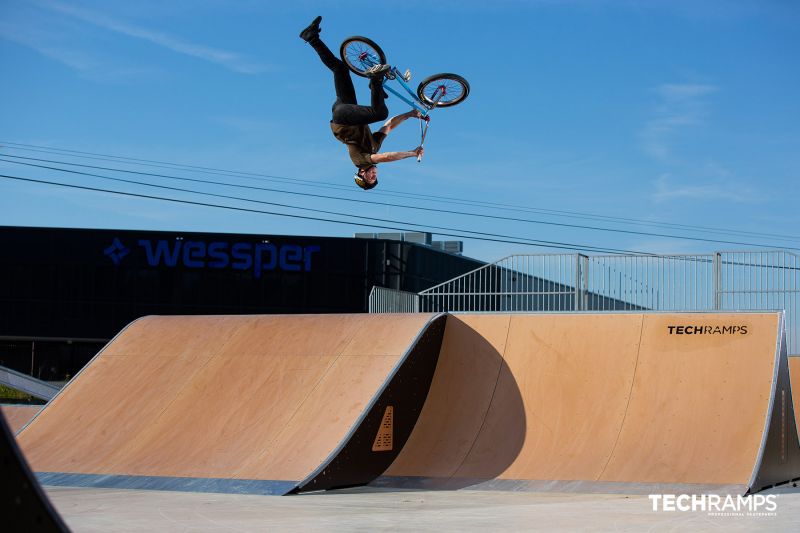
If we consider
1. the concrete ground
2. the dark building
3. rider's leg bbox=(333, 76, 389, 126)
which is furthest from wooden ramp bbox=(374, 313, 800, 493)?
the dark building

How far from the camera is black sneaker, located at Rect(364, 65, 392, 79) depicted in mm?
9086

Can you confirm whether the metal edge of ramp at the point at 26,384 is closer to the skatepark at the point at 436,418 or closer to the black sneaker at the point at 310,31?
the skatepark at the point at 436,418

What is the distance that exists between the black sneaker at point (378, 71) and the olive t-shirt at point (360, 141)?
1.97ft

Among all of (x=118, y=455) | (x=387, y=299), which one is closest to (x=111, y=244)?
(x=387, y=299)

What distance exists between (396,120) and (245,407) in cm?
616

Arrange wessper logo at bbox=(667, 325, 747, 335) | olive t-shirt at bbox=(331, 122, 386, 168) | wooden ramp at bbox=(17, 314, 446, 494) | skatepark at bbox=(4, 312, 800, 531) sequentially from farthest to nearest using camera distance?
wessper logo at bbox=(667, 325, 747, 335) → wooden ramp at bbox=(17, 314, 446, 494) → skatepark at bbox=(4, 312, 800, 531) → olive t-shirt at bbox=(331, 122, 386, 168)

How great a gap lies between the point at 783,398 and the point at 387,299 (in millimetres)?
8599

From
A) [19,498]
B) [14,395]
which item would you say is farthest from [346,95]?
[14,395]

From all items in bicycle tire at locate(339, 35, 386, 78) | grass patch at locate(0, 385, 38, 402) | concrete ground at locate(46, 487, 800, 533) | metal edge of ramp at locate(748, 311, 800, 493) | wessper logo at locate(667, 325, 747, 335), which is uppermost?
bicycle tire at locate(339, 35, 386, 78)

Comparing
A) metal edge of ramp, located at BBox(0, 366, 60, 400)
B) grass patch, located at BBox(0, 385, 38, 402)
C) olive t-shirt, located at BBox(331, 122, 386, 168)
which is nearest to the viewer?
olive t-shirt, located at BBox(331, 122, 386, 168)

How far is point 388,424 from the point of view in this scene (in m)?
13.9

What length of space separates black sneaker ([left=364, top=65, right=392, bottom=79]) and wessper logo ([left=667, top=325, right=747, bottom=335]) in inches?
282

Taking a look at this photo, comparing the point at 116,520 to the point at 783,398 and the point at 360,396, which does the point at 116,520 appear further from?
the point at 783,398

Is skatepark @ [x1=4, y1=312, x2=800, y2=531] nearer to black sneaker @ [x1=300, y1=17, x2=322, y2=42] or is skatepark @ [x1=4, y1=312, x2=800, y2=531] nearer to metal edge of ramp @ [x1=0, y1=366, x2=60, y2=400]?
black sneaker @ [x1=300, y1=17, x2=322, y2=42]
